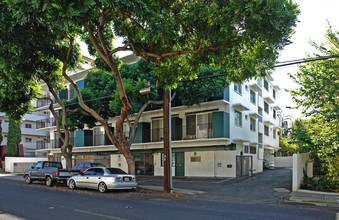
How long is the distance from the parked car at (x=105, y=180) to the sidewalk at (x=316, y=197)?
27.3 feet

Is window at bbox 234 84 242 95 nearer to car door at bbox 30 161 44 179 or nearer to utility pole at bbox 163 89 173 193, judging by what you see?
utility pole at bbox 163 89 173 193

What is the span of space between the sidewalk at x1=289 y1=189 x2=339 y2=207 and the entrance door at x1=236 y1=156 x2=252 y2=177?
28.3 ft

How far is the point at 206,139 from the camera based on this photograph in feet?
79.7

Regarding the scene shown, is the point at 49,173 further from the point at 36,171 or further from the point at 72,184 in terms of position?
the point at 72,184

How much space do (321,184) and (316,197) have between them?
2.19 meters

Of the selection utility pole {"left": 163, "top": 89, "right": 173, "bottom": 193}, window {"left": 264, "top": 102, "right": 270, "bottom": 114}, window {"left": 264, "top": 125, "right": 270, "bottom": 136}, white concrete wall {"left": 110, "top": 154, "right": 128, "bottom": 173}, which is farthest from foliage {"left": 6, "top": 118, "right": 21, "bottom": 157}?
window {"left": 264, "top": 102, "right": 270, "bottom": 114}

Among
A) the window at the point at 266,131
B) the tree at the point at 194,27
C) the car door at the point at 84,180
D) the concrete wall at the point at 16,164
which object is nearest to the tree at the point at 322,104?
the tree at the point at 194,27

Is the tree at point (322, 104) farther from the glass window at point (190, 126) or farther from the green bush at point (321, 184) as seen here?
the glass window at point (190, 126)

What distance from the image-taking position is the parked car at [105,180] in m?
16.0

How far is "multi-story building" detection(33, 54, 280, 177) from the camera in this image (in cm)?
2458

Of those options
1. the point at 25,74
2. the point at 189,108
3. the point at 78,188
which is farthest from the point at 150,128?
the point at 25,74

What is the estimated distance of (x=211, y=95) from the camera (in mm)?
23000

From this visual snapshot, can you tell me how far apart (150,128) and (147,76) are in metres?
7.92

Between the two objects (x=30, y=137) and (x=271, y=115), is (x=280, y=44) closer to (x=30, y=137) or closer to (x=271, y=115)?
(x=271, y=115)
